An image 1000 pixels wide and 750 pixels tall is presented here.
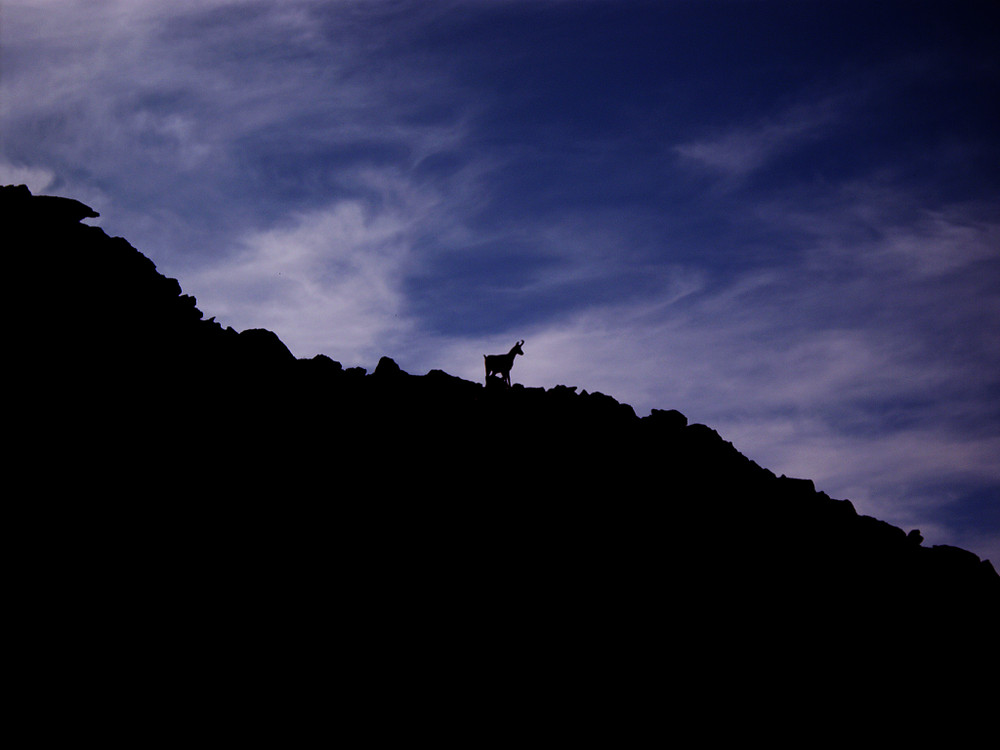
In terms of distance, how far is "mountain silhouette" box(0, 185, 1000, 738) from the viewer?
15.1m

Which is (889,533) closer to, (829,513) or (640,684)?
(829,513)

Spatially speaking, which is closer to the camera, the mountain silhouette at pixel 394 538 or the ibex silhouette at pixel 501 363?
the mountain silhouette at pixel 394 538

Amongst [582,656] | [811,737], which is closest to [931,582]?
[811,737]

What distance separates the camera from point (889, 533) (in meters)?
28.5

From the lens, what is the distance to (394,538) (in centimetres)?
1894

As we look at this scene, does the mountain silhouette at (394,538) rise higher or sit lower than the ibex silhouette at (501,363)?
lower

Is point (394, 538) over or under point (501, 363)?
under

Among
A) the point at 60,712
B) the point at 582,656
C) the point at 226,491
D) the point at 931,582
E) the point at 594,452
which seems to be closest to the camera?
the point at 60,712

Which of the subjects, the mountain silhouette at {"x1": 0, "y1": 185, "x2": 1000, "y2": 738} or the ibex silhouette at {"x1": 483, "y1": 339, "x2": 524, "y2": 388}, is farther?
the ibex silhouette at {"x1": 483, "y1": 339, "x2": 524, "y2": 388}

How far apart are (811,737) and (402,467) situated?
16.4 m

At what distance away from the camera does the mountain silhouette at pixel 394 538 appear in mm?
15141

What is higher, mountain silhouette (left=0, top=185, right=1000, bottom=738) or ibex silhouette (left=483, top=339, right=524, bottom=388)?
ibex silhouette (left=483, top=339, right=524, bottom=388)

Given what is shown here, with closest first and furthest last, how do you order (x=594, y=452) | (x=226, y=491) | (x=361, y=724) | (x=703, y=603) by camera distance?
1. (x=361, y=724)
2. (x=226, y=491)
3. (x=703, y=603)
4. (x=594, y=452)

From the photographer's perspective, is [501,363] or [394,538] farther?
[501,363]
